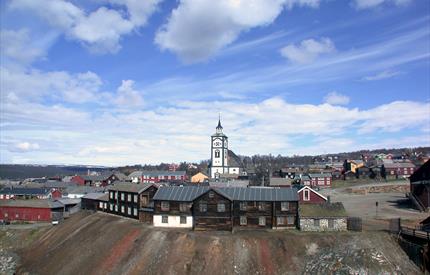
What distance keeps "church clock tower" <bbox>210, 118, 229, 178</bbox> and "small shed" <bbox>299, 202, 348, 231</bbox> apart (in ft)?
246

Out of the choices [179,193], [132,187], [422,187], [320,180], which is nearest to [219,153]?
[320,180]

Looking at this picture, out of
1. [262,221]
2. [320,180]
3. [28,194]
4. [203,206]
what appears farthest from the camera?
[320,180]

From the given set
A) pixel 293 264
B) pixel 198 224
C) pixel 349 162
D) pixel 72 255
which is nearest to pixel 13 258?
pixel 72 255

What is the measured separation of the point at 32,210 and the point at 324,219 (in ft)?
180

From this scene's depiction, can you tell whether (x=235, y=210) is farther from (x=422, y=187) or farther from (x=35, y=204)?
(x=35, y=204)

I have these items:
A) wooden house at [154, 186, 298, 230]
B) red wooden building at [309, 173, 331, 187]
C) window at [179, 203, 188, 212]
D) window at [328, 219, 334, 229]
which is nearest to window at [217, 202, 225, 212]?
wooden house at [154, 186, 298, 230]

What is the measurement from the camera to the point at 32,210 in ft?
241

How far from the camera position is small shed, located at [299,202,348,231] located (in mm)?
46562

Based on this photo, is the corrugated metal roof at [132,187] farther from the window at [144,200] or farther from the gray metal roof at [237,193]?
Answer: the gray metal roof at [237,193]

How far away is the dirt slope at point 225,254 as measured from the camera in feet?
128

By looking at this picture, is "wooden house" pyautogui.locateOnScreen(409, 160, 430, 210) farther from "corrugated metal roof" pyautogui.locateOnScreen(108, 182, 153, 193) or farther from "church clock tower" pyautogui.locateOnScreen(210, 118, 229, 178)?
"church clock tower" pyautogui.locateOnScreen(210, 118, 229, 178)

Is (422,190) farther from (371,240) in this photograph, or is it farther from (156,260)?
(156,260)

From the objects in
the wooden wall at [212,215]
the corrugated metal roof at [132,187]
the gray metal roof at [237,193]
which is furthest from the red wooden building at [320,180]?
the wooden wall at [212,215]

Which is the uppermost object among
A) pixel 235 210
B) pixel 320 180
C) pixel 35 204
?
pixel 320 180
